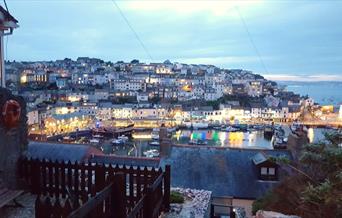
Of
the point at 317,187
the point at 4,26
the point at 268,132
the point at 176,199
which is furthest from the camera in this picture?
the point at 268,132

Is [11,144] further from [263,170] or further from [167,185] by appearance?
[263,170]

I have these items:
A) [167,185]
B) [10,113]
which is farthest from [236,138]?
[10,113]

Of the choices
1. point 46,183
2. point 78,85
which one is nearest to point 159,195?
point 46,183

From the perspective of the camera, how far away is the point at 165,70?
14375 cm

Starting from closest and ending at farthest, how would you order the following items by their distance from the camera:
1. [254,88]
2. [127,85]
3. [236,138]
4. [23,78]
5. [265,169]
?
[265,169] → [236,138] → [23,78] → [127,85] → [254,88]

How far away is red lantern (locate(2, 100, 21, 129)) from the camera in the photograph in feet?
18.6

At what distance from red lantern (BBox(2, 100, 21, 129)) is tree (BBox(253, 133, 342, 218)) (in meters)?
5.01

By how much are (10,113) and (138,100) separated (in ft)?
282

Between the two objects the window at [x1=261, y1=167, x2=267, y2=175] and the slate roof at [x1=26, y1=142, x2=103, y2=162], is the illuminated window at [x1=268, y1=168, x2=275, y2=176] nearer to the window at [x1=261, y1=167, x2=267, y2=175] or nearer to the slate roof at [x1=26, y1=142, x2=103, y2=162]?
the window at [x1=261, y1=167, x2=267, y2=175]

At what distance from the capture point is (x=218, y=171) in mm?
13242

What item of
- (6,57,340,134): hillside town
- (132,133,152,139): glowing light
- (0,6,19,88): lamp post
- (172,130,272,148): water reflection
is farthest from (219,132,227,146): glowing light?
(0,6,19,88): lamp post

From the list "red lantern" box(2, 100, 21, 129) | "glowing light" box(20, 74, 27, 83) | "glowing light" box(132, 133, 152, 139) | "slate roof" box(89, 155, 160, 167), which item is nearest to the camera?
"red lantern" box(2, 100, 21, 129)

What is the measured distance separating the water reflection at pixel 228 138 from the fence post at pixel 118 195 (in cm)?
5003

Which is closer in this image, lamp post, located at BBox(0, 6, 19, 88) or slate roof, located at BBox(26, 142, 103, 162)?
lamp post, located at BBox(0, 6, 19, 88)
